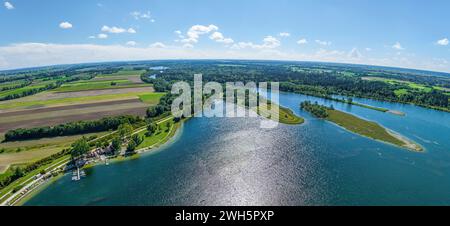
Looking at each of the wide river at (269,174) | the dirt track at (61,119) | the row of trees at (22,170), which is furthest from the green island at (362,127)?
the row of trees at (22,170)

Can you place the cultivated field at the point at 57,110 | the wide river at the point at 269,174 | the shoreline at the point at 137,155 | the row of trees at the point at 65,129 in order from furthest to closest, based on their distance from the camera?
the row of trees at the point at 65,129 < the cultivated field at the point at 57,110 < the shoreline at the point at 137,155 < the wide river at the point at 269,174

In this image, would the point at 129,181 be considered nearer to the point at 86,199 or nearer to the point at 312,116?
the point at 86,199

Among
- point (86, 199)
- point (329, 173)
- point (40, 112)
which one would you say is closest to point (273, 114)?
point (329, 173)

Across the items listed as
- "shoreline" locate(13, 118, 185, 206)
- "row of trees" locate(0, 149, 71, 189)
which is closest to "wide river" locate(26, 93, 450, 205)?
"shoreline" locate(13, 118, 185, 206)

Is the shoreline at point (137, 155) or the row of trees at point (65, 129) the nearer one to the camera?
the shoreline at point (137, 155)

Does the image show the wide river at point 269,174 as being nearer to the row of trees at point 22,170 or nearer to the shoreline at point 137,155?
the shoreline at point 137,155
